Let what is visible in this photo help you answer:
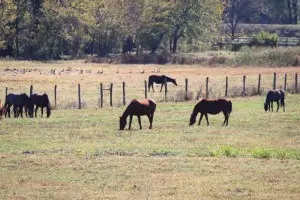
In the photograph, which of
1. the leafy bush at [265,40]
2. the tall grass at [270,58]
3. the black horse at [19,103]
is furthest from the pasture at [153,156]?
the leafy bush at [265,40]

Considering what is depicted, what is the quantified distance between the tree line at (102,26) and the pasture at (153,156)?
166 ft

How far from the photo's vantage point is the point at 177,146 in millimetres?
26141

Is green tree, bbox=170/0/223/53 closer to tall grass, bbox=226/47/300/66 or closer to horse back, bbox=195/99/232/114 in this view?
tall grass, bbox=226/47/300/66

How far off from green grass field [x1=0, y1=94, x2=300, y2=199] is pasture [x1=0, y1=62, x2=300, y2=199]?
3cm

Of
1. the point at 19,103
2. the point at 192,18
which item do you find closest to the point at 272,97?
the point at 19,103

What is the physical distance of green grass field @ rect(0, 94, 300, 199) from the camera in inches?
741

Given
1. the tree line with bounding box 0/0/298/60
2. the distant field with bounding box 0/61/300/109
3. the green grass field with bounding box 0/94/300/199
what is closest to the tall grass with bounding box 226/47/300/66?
the distant field with bounding box 0/61/300/109

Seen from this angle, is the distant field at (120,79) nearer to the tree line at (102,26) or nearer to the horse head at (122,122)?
the tree line at (102,26)

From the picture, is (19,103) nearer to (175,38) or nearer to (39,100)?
(39,100)

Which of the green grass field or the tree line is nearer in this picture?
the green grass field

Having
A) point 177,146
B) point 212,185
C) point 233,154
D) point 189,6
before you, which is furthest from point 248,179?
point 189,6

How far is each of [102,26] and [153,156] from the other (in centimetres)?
6976

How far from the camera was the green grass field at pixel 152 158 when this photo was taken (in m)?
18.8

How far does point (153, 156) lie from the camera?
79.0ft
